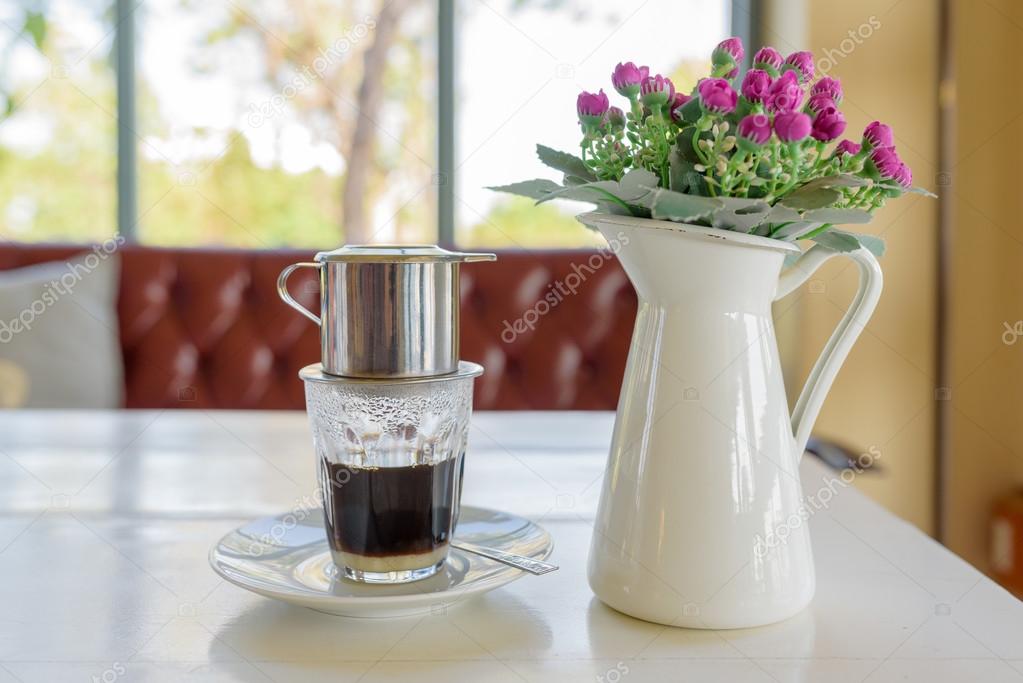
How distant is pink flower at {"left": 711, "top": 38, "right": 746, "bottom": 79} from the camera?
53 cm

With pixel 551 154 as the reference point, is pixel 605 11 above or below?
above

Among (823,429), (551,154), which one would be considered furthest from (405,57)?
(551,154)

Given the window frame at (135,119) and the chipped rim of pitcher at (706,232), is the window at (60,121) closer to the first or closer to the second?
the window frame at (135,119)

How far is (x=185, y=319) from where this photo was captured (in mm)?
2002

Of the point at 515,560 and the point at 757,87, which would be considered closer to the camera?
the point at 757,87

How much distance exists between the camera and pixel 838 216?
0.50m

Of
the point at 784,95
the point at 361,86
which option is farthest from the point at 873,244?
the point at 361,86

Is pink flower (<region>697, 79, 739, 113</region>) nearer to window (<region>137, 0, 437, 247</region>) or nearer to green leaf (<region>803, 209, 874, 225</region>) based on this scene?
green leaf (<region>803, 209, 874, 225</region>)

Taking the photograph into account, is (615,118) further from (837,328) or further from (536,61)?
(536,61)

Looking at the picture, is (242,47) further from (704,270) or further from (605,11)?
(704,270)

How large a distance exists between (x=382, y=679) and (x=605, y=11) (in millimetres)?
2502

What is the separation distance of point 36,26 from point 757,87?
9.33ft

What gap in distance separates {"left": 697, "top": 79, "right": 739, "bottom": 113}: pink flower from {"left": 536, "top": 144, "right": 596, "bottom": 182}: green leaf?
0.36 feet

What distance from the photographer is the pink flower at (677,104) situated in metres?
0.51
